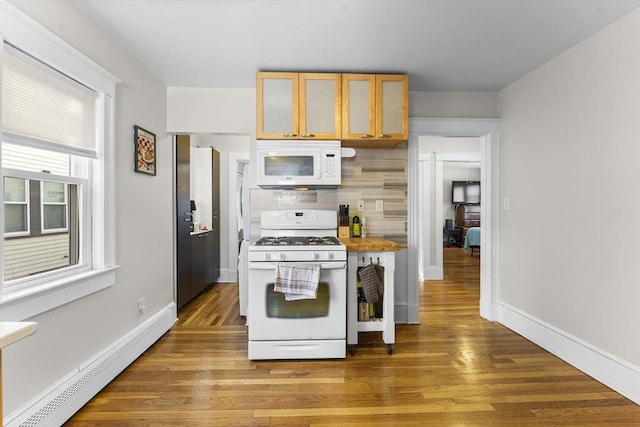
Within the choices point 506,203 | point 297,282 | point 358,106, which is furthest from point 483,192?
point 297,282

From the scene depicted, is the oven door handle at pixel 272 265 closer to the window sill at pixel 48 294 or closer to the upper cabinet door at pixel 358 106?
the window sill at pixel 48 294

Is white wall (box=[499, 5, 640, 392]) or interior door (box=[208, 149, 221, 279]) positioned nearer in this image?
white wall (box=[499, 5, 640, 392])

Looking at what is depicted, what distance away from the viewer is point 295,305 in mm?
2549

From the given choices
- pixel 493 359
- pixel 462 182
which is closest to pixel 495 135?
pixel 493 359

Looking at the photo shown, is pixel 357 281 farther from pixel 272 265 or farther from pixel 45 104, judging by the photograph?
pixel 45 104

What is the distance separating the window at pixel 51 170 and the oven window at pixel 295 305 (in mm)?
1101

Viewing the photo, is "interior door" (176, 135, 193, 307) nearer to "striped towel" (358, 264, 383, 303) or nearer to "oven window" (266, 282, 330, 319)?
"oven window" (266, 282, 330, 319)

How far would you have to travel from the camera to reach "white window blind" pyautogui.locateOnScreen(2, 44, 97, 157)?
1.63 m

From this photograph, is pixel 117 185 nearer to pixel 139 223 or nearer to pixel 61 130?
→ pixel 139 223

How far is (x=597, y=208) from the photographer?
2.33 meters

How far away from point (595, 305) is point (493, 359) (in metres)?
0.79

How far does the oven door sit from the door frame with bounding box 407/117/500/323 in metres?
1.14

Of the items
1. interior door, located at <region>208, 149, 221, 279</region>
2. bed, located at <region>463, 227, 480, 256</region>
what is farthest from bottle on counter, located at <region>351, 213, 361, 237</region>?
bed, located at <region>463, 227, 480, 256</region>

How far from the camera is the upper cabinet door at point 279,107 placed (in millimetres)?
2887
